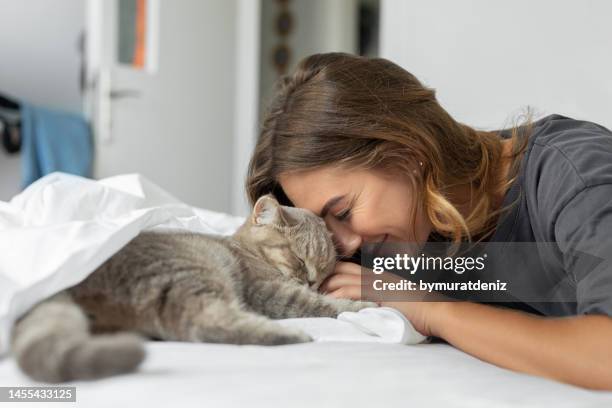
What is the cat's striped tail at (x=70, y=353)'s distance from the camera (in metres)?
0.60

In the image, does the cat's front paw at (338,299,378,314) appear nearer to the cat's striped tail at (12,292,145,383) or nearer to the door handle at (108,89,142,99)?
the cat's striped tail at (12,292,145,383)

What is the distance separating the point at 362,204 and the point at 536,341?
49cm

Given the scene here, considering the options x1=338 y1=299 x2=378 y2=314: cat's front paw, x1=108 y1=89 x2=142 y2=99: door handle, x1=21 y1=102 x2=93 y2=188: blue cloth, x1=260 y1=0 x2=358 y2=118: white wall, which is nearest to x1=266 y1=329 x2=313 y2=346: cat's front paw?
x1=338 y1=299 x2=378 y2=314: cat's front paw

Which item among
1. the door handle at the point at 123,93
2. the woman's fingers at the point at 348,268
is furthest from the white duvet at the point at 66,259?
the door handle at the point at 123,93

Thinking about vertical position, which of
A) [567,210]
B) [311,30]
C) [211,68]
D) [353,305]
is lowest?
[353,305]

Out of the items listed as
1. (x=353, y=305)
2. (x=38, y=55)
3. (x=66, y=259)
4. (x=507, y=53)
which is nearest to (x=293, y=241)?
(x=353, y=305)

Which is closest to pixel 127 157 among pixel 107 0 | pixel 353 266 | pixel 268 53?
pixel 107 0

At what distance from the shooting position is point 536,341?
0.83 metres

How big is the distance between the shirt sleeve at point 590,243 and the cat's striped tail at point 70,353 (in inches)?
25.1

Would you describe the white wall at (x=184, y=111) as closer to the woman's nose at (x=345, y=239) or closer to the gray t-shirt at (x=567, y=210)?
the woman's nose at (x=345, y=239)

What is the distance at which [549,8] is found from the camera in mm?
2113

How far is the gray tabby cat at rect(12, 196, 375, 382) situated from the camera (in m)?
0.63

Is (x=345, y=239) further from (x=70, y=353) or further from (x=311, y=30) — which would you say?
(x=311, y=30)

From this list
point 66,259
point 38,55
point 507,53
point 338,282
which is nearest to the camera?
point 66,259
